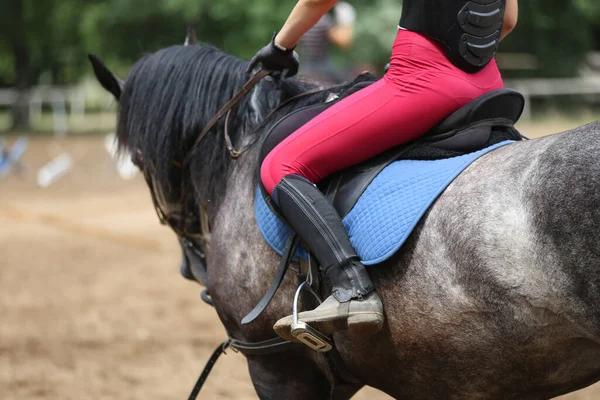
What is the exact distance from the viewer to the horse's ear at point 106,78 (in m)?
3.25

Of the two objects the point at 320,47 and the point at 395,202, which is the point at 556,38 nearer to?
the point at 320,47

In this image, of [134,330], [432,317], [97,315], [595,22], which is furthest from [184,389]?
[595,22]

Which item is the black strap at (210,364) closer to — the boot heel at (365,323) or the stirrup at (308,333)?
the stirrup at (308,333)

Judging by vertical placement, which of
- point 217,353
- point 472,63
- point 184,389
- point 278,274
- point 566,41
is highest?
point 472,63

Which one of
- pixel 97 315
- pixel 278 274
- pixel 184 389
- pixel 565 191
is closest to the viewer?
pixel 565 191

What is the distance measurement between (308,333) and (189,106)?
1.18 metres

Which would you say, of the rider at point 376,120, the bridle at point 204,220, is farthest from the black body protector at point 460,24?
the bridle at point 204,220

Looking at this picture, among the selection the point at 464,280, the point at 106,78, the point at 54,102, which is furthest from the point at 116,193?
the point at 54,102

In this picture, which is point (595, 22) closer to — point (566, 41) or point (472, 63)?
point (566, 41)

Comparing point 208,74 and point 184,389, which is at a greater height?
point 208,74

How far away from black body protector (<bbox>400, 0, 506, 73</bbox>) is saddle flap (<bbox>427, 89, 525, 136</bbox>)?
0.11 metres

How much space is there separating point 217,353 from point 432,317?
→ 1.18 metres

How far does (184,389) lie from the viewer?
4.35 m

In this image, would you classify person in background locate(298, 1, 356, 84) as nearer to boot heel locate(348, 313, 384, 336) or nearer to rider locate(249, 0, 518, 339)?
rider locate(249, 0, 518, 339)
